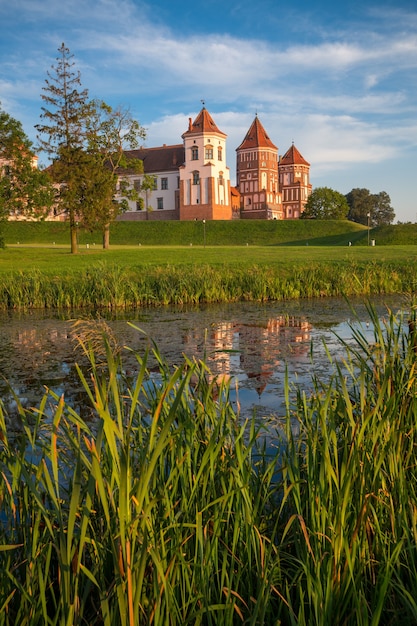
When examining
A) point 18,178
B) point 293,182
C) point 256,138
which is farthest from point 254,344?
point 293,182

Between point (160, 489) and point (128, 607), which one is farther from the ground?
point (160, 489)

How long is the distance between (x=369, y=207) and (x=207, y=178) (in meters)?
28.9

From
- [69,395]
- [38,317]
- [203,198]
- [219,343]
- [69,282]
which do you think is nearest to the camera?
[69,395]

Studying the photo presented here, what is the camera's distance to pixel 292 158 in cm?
10075

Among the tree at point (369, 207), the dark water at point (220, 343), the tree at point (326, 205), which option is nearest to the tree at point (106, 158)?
the dark water at point (220, 343)

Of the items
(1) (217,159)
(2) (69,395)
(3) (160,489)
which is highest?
(1) (217,159)

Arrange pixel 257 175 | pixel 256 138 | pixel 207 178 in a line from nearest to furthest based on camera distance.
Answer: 1. pixel 207 178
2. pixel 257 175
3. pixel 256 138

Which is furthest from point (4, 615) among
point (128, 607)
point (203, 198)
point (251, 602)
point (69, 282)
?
point (203, 198)

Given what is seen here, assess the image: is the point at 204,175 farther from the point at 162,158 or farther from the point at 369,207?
the point at 369,207

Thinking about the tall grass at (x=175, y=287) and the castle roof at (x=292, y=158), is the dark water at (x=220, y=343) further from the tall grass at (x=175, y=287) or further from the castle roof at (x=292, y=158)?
the castle roof at (x=292, y=158)

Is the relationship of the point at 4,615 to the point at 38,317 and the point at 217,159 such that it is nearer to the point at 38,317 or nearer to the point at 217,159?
the point at 38,317

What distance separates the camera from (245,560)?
2406 millimetres

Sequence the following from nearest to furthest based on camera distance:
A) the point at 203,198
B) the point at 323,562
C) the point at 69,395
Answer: the point at 323,562, the point at 69,395, the point at 203,198

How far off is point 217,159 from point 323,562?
248ft
